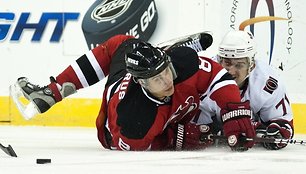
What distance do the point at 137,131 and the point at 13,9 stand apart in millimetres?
2448

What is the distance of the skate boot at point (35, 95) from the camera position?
385cm

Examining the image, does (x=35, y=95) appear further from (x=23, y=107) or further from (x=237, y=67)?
(x=237, y=67)

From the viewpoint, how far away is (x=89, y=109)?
5.82 meters

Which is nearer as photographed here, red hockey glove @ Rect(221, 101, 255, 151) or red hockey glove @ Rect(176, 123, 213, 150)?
red hockey glove @ Rect(221, 101, 255, 151)

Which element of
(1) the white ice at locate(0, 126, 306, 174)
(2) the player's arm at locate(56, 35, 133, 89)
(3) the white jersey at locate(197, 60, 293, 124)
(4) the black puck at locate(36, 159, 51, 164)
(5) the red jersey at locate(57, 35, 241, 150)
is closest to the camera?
(1) the white ice at locate(0, 126, 306, 174)

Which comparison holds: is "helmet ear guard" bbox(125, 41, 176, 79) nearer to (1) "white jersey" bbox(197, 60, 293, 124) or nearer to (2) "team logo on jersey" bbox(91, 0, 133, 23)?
(1) "white jersey" bbox(197, 60, 293, 124)

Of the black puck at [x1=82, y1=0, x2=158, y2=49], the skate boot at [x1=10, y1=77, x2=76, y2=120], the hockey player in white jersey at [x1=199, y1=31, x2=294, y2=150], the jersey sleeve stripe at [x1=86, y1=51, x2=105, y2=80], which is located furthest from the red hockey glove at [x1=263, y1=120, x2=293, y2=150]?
the black puck at [x1=82, y1=0, x2=158, y2=49]

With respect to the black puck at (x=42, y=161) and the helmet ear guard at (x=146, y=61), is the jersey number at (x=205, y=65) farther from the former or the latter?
the black puck at (x=42, y=161)

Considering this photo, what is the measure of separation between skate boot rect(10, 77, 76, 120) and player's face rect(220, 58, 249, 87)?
0.76 m

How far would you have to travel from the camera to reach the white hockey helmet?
4.25 meters

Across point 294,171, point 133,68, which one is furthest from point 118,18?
point 294,171

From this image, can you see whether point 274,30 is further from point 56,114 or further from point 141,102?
point 141,102

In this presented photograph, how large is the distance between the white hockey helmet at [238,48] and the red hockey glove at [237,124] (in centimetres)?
51

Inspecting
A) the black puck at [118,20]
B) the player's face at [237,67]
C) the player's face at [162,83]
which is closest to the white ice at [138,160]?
the player's face at [162,83]
